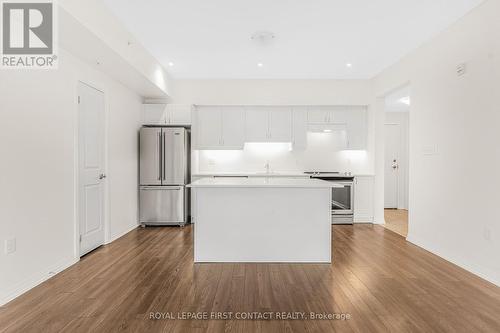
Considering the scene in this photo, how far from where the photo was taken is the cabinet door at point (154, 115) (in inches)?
218

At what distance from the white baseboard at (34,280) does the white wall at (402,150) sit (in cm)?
741

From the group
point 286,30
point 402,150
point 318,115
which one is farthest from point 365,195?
point 286,30

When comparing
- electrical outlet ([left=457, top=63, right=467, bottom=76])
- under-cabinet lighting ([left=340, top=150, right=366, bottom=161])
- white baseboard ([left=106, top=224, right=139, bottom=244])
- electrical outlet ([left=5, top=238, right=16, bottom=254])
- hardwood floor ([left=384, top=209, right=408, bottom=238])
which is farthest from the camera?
under-cabinet lighting ([left=340, top=150, right=366, bottom=161])

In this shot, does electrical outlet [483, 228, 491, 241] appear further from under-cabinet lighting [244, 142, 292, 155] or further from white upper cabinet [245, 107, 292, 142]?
under-cabinet lighting [244, 142, 292, 155]

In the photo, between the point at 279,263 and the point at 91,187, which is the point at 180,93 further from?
the point at 279,263

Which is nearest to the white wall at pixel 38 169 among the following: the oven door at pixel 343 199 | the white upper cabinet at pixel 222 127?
the white upper cabinet at pixel 222 127

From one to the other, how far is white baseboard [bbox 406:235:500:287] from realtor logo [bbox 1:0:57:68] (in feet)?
16.3

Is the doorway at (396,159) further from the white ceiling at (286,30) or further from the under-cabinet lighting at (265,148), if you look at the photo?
the under-cabinet lighting at (265,148)

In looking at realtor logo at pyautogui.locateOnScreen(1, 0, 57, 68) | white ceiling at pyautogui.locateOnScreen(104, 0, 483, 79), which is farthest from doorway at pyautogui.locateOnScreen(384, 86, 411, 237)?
realtor logo at pyautogui.locateOnScreen(1, 0, 57, 68)

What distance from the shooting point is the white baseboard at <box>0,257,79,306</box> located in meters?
2.44

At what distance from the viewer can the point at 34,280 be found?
2.75 metres

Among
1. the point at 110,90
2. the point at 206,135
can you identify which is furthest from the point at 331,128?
the point at 110,90

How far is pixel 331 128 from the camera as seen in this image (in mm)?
5855

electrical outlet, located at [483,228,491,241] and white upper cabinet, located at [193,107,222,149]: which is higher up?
white upper cabinet, located at [193,107,222,149]
